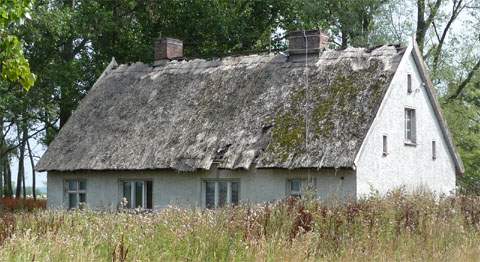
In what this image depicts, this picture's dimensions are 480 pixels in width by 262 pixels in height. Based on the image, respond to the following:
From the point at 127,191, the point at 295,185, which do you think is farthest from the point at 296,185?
the point at 127,191

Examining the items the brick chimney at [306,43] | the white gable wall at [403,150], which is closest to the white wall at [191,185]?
the white gable wall at [403,150]

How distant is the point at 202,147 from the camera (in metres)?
23.6

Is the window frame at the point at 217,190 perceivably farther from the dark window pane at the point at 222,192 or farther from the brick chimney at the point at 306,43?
the brick chimney at the point at 306,43

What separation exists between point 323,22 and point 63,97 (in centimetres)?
1123

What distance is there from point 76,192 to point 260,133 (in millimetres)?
7182

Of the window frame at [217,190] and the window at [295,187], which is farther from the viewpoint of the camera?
the window frame at [217,190]

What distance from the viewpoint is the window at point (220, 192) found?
23250mm

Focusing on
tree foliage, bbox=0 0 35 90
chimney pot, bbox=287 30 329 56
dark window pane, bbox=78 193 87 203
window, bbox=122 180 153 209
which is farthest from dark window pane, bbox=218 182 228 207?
tree foliage, bbox=0 0 35 90

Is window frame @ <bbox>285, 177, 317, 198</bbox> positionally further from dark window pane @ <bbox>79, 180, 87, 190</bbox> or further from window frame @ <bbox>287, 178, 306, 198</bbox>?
dark window pane @ <bbox>79, 180, 87, 190</bbox>

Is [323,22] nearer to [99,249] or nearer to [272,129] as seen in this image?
[272,129]

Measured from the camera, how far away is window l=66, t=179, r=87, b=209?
86.3 feet

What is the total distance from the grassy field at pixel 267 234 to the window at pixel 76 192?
13387mm

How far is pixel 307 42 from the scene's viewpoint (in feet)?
83.8


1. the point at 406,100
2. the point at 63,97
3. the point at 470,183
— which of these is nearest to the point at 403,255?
the point at 406,100
